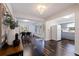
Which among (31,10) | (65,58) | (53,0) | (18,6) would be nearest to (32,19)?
(31,10)

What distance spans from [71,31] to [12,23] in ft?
3.78

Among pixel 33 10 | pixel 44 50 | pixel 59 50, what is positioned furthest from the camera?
pixel 59 50

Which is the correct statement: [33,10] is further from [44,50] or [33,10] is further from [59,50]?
[59,50]

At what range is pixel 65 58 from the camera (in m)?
1.28

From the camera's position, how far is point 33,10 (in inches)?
64.9

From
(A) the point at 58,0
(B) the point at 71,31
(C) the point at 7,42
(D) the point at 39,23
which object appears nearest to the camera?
(A) the point at 58,0

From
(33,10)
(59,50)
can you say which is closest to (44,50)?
(59,50)

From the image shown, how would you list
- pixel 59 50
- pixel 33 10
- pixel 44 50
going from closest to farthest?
1. pixel 33 10
2. pixel 44 50
3. pixel 59 50

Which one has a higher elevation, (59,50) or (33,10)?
(33,10)

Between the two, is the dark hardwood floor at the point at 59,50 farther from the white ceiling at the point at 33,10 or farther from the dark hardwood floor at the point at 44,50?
the white ceiling at the point at 33,10

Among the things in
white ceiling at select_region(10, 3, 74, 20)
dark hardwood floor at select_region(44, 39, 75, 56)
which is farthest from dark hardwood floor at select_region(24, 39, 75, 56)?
white ceiling at select_region(10, 3, 74, 20)

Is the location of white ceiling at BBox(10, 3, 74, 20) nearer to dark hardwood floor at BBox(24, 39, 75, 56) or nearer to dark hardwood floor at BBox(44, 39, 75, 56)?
dark hardwood floor at BBox(24, 39, 75, 56)

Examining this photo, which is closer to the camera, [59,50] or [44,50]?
[44,50]

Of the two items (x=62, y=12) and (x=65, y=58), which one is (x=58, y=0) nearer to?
(x=62, y=12)
